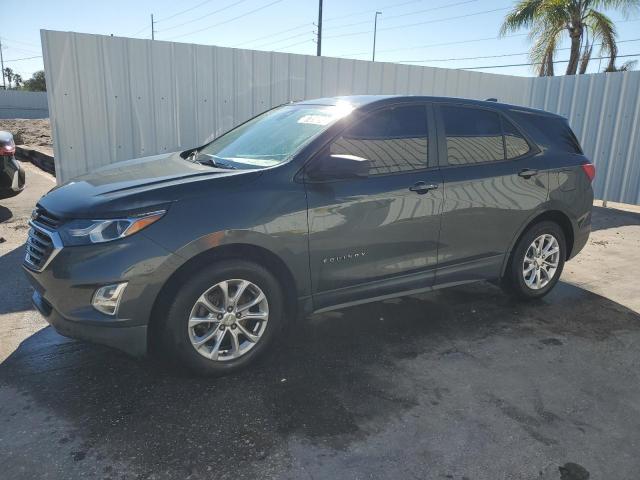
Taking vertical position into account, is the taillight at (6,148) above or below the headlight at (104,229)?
above

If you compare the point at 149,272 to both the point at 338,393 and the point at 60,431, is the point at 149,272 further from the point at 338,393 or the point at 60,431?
the point at 338,393

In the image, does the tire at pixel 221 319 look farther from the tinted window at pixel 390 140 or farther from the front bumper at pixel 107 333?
the tinted window at pixel 390 140

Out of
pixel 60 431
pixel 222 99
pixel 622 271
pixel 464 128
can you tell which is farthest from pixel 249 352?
pixel 222 99

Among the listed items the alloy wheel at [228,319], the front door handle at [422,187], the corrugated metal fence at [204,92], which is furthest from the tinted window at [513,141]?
Answer: the corrugated metal fence at [204,92]

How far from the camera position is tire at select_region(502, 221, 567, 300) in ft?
14.8

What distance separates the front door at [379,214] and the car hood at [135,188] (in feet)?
2.02

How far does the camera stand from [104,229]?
281 cm

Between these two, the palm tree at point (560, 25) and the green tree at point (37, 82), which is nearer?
the palm tree at point (560, 25)

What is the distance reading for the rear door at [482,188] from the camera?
3971 mm

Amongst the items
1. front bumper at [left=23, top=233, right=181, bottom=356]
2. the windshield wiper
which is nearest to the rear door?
the windshield wiper

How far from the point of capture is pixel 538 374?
343 centimetres

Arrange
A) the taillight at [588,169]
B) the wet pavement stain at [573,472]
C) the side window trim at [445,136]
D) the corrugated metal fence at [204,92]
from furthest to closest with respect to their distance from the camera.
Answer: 1. the corrugated metal fence at [204,92]
2. the taillight at [588,169]
3. the side window trim at [445,136]
4. the wet pavement stain at [573,472]

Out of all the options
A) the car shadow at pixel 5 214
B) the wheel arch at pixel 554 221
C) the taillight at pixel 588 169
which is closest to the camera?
the wheel arch at pixel 554 221

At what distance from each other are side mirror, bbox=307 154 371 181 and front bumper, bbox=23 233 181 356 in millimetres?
1045
